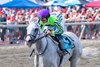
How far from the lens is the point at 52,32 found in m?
8.92

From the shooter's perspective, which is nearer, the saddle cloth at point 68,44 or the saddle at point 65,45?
the saddle at point 65,45

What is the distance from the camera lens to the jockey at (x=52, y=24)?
8.48 m

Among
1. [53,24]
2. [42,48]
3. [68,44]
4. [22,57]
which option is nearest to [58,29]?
[53,24]

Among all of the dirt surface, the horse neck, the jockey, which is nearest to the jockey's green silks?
the jockey

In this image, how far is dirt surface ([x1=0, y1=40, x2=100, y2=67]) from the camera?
1256 cm

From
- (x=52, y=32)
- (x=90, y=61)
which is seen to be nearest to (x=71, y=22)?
(x=90, y=61)

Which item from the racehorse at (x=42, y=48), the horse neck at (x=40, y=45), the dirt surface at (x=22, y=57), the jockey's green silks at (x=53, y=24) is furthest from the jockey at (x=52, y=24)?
the dirt surface at (x=22, y=57)

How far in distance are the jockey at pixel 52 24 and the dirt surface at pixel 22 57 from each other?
7.65 ft

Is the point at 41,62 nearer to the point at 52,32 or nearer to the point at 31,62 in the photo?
the point at 52,32

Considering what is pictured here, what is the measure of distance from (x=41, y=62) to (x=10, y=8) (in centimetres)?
1538

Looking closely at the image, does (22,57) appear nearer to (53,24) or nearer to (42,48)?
(53,24)

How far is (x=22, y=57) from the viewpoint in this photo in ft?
47.2

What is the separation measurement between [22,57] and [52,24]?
5.76 metres

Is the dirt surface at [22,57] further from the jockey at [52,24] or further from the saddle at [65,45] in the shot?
the jockey at [52,24]
